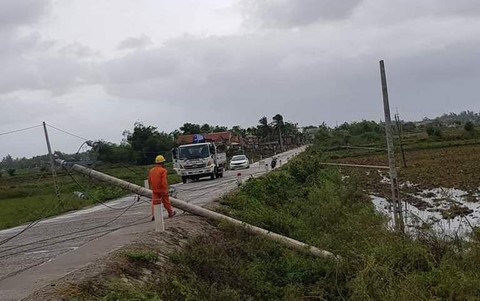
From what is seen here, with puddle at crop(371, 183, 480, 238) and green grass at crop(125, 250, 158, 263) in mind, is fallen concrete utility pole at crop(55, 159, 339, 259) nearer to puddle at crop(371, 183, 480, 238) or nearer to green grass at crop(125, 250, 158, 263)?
puddle at crop(371, 183, 480, 238)

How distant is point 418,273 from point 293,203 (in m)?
11.6

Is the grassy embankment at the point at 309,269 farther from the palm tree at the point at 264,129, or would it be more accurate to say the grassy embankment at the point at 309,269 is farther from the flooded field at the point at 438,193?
the palm tree at the point at 264,129

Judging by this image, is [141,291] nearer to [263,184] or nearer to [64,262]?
[64,262]

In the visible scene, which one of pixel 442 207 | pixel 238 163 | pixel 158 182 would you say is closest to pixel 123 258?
pixel 158 182

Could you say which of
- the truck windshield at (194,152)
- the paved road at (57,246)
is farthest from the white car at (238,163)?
the paved road at (57,246)

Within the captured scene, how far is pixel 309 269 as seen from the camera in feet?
38.7

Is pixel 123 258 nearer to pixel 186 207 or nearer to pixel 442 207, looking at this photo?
pixel 186 207

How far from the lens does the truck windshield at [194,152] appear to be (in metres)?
31.9

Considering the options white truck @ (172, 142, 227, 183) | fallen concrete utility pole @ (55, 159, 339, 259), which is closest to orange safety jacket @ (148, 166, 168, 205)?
fallen concrete utility pole @ (55, 159, 339, 259)

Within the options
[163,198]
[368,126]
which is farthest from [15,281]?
[368,126]

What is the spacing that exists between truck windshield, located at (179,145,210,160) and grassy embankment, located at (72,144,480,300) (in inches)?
631

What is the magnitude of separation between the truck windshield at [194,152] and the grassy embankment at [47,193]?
2.78 metres

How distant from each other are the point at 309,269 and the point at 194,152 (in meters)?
20.8

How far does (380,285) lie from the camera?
9.92 metres
